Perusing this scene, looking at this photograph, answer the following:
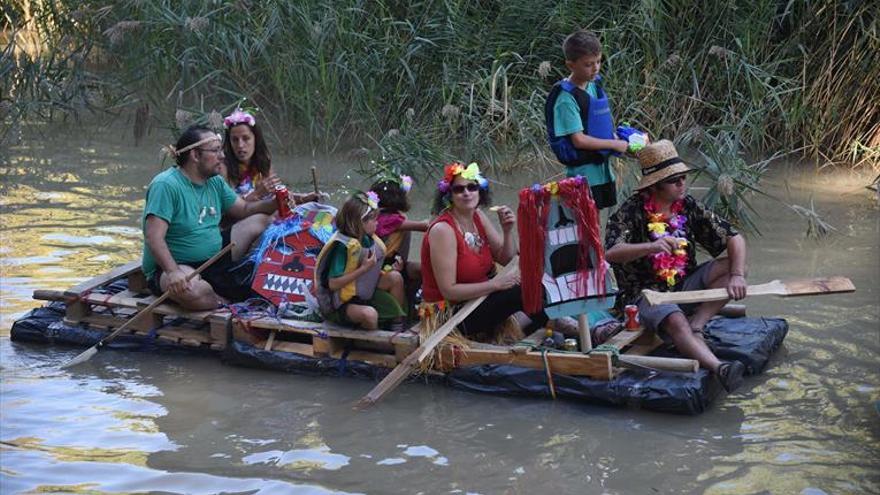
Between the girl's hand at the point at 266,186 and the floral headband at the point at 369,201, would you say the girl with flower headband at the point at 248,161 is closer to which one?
the girl's hand at the point at 266,186

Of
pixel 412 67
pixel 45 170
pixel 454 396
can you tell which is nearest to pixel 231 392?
pixel 454 396

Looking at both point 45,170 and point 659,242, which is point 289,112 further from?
point 659,242

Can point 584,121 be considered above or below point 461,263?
above

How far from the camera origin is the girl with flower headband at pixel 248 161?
26.0 feet

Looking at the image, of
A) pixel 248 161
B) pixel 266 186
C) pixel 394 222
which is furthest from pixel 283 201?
pixel 394 222

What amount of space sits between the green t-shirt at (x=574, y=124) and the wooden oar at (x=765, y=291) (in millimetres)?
990

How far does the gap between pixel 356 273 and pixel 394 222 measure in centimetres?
56

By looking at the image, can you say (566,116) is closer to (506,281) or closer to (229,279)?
(506,281)

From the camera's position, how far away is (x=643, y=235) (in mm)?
6836

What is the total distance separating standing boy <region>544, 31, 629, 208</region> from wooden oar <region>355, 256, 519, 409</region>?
1.16 m

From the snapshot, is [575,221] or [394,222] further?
[394,222]

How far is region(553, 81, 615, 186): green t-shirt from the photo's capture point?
281 inches

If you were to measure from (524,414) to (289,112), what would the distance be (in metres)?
6.17

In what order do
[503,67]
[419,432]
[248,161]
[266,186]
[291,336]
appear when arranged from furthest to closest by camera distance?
[503,67] < [248,161] < [266,186] < [291,336] < [419,432]
